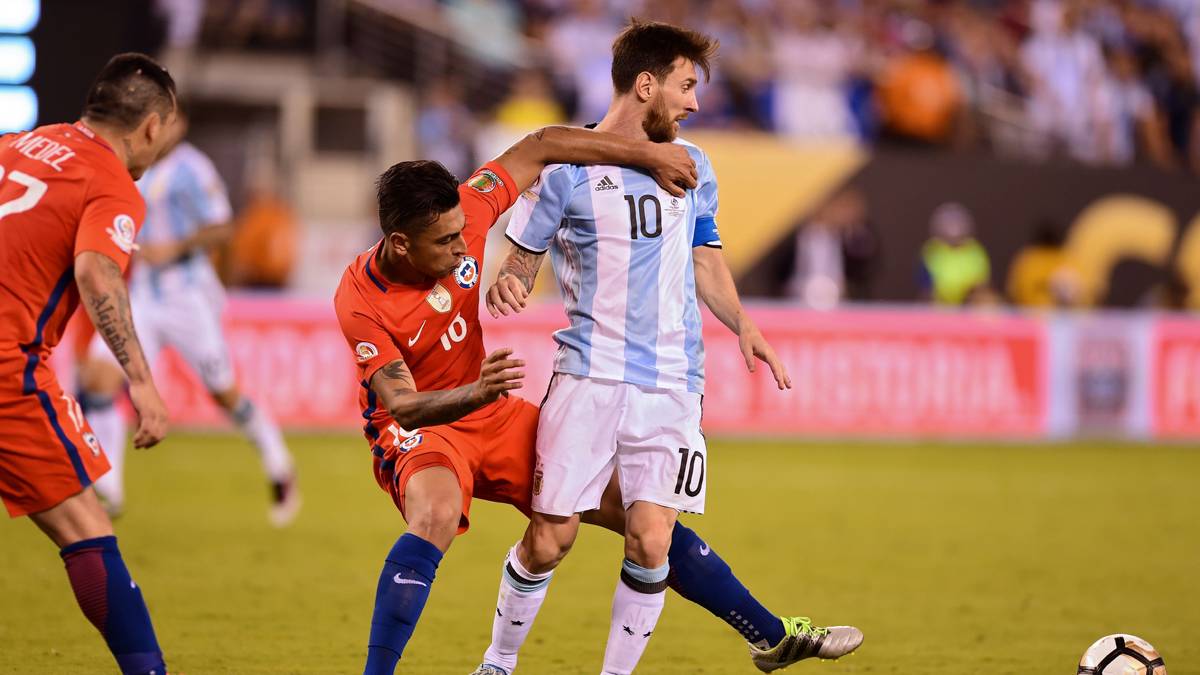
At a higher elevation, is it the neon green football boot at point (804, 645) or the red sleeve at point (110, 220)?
the red sleeve at point (110, 220)

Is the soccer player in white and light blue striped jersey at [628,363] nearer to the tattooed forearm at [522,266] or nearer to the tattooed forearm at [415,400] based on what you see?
the tattooed forearm at [522,266]

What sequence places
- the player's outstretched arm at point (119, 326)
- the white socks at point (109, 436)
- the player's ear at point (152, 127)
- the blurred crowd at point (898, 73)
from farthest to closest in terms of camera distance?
1. the blurred crowd at point (898, 73)
2. the white socks at point (109, 436)
3. the player's ear at point (152, 127)
4. the player's outstretched arm at point (119, 326)

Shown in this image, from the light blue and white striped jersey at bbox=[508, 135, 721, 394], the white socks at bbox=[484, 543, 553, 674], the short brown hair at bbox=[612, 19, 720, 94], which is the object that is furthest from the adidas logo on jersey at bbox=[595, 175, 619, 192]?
the white socks at bbox=[484, 543, 553, 674]

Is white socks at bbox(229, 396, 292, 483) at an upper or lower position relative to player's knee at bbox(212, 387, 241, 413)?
lower

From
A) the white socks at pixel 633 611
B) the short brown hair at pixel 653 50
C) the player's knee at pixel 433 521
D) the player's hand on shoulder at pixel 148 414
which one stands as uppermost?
the short brown hair at pixel 653 50

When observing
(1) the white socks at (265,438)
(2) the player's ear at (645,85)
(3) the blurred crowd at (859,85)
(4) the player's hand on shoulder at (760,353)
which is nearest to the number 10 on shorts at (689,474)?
(4) the player's hand on shoulder at (760,353)

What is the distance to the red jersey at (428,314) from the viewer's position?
513 cm

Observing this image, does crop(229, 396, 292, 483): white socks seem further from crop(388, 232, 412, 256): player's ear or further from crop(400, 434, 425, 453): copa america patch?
crop(388, 232, 412, 256): player's ear

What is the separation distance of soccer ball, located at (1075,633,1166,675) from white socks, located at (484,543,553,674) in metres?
1.99

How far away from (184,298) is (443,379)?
5.05m

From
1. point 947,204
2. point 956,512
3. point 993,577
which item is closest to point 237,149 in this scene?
point 947,204

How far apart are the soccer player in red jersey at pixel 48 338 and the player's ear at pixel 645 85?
1817mm

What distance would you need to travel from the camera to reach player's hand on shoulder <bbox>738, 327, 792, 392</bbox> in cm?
540

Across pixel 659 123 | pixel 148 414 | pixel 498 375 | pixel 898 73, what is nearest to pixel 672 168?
pixel 659 123
